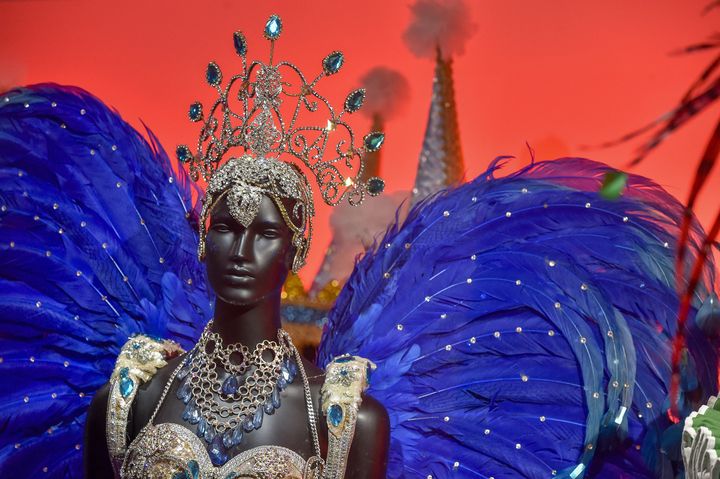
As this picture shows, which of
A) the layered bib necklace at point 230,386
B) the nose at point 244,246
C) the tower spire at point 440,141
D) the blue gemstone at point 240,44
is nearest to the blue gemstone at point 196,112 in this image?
the blue gemstone at point 240,44

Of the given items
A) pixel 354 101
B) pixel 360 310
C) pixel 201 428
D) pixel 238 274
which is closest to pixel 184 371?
pixel 201 428

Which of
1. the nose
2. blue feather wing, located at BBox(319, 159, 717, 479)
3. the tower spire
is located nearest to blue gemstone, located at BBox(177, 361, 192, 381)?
the nose

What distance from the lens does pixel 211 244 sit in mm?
2145

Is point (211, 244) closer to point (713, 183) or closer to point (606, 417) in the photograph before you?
point (606, 417)

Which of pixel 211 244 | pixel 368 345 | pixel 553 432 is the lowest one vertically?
pixel 553 432

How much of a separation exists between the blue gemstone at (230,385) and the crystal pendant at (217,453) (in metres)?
0.11

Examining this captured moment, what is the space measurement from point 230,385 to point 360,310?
1.66 feet

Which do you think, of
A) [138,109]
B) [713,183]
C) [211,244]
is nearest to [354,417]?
[211,244]

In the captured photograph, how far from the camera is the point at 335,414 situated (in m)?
2.14

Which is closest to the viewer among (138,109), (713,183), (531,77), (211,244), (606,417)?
(211,244)

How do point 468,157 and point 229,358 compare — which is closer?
point 229,358

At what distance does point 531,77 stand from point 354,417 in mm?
1497

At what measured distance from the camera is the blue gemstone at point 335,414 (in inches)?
84.0

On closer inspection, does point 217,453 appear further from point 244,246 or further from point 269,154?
point 269,154
